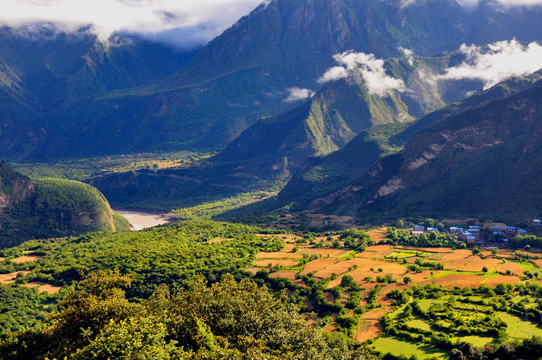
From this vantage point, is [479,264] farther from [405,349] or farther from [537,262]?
[405,349]

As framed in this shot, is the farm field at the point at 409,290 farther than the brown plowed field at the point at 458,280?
No

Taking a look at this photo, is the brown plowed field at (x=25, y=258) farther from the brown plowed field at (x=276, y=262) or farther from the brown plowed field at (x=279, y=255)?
the brown plowed field at (x=276, y=262)

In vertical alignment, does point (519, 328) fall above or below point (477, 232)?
below

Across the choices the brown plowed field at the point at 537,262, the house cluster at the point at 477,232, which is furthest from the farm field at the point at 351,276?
the house cluster at the point at 477,232

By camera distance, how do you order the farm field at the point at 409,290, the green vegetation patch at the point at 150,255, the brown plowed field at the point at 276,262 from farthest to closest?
→ the brown plowed field at the point at 276,262
the green vegetation patch at the point at 150,255
the farm field at the point at 409,290

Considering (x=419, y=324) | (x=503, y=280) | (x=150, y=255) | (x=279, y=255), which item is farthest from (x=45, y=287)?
(x=503, y=280)

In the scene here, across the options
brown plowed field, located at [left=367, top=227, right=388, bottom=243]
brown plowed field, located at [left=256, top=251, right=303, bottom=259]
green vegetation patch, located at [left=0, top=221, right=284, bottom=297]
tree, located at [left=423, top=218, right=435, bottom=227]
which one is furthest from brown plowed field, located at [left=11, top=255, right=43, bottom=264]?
tree, located at [left=423, top=218, right=435, bottom=227]

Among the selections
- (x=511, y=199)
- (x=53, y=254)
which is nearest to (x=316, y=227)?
(x=511, y=199)

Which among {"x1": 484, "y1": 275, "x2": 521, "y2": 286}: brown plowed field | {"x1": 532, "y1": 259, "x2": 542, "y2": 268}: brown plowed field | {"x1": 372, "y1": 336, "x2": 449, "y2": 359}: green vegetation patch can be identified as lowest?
{"x1": 372, "y1": 336, "x2": 449, "y2": 359}: green vegetation patch

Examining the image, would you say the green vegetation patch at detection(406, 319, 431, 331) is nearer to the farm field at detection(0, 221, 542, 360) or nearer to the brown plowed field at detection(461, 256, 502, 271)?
the farm field at detection(0, 221, 542, 360)

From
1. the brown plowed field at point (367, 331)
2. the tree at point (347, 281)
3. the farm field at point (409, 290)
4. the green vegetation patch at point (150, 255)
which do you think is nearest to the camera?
the farm field at point (409, 290)

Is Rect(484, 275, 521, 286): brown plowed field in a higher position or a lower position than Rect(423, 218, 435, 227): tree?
lower
